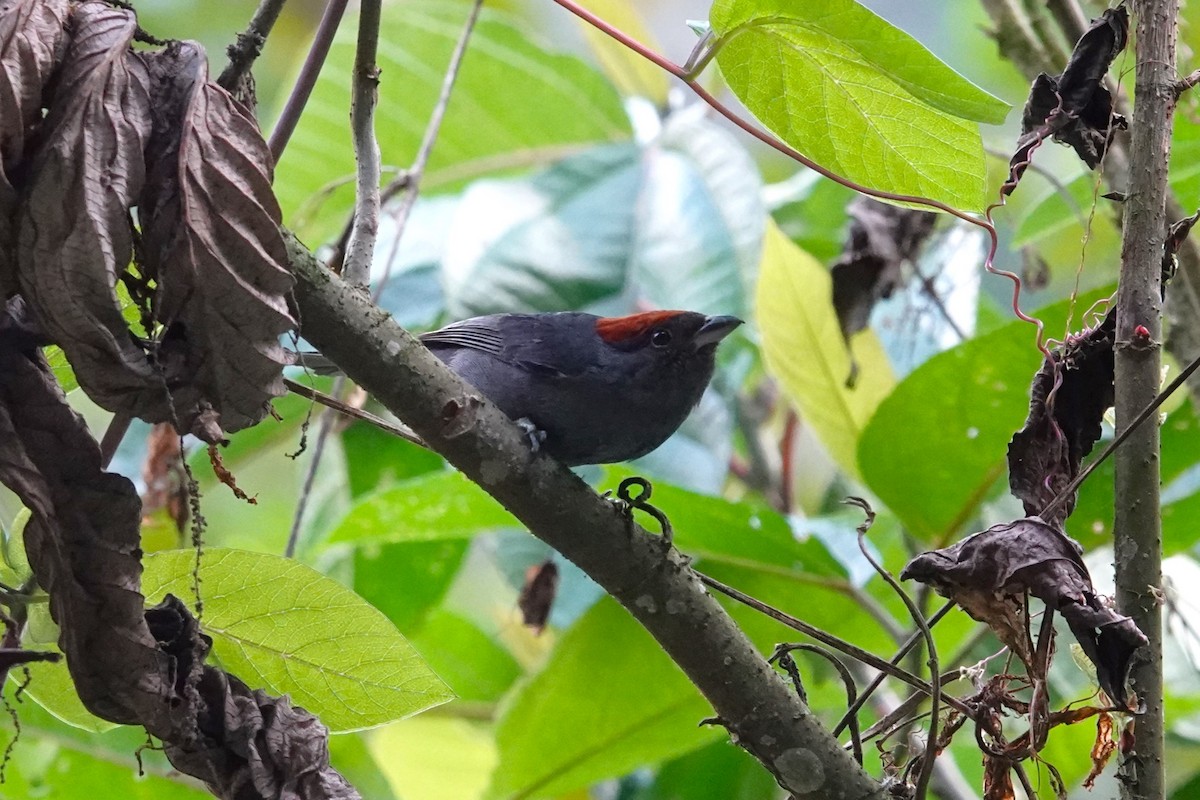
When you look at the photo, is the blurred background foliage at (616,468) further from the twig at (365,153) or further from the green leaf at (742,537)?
the twig at (365,153)

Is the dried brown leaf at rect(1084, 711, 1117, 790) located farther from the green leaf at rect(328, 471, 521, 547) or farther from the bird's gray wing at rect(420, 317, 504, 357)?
the bird's gray wing at rect(420, 317, 504, 357)

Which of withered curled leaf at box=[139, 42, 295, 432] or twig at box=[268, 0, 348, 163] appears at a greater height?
twig at box=[268, 0, 348, 163]

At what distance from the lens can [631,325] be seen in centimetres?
317

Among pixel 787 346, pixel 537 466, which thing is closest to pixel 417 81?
pixel 787 346

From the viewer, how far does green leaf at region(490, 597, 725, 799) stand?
9.99 ft

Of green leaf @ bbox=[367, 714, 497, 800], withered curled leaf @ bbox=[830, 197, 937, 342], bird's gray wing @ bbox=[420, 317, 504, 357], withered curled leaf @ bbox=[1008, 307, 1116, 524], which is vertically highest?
withered curled leaf @ bbox=[830, 197, 937, 342]

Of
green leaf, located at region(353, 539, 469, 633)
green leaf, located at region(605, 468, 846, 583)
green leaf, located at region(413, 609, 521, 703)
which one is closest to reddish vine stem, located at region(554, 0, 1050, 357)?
green leaf, located at region(605, 468, 846, 583)

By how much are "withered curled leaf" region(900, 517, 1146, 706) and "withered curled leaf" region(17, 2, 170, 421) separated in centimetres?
99

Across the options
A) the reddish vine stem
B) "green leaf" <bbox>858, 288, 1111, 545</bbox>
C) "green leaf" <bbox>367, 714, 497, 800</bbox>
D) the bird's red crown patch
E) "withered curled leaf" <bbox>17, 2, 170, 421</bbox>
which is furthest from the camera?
"green leaf" <bbox>367, 714, 497, 800</bbox>

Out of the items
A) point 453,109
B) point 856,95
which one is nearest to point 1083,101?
point 856,95

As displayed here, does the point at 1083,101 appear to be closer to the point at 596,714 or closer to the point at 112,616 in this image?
the point at 112,616

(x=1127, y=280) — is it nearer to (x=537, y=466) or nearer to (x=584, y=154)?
(x=537, y=466)

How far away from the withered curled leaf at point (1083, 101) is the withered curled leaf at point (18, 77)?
131cm

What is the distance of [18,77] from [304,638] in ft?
3.06
